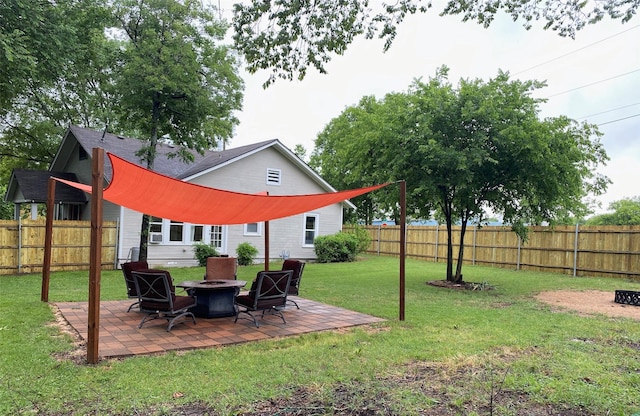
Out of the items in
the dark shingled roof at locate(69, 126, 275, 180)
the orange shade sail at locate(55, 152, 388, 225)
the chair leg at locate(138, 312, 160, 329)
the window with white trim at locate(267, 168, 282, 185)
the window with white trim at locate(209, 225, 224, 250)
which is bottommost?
the chair leg at locate(138, 312, 160, 329)

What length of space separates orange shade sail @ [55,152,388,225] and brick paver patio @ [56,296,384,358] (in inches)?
67.2

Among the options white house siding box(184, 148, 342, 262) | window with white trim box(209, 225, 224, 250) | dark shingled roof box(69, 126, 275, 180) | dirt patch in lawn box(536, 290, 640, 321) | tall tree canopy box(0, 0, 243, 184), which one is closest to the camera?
dirt patch in lawn box(536, 290, 640, 321)

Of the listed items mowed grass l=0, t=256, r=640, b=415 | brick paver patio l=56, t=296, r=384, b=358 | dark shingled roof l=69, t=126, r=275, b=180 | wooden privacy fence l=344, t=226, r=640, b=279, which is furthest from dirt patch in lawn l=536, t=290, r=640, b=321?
dark shingled roof l=69, t=126, r=275, b=180

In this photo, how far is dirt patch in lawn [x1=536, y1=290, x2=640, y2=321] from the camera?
8.10 m

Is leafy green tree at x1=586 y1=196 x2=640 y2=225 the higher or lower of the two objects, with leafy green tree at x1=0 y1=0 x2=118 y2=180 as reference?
lower

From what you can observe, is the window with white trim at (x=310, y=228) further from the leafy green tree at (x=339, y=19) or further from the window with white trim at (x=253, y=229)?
the leafy green tree at (x=339, y=19)

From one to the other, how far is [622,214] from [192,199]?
43.9 metres

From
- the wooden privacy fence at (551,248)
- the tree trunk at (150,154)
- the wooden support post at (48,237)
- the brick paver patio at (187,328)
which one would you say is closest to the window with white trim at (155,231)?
the tree trunk at (150,154)

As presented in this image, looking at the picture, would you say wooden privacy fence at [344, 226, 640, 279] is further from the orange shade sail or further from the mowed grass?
the orange shade sail

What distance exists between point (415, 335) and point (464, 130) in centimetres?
662

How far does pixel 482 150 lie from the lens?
10.1 meters

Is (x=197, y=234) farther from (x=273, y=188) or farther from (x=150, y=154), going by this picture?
(x=150, y=154)

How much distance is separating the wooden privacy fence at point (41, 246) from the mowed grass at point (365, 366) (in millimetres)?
5149

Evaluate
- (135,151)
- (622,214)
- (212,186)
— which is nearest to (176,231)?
(212,186)
